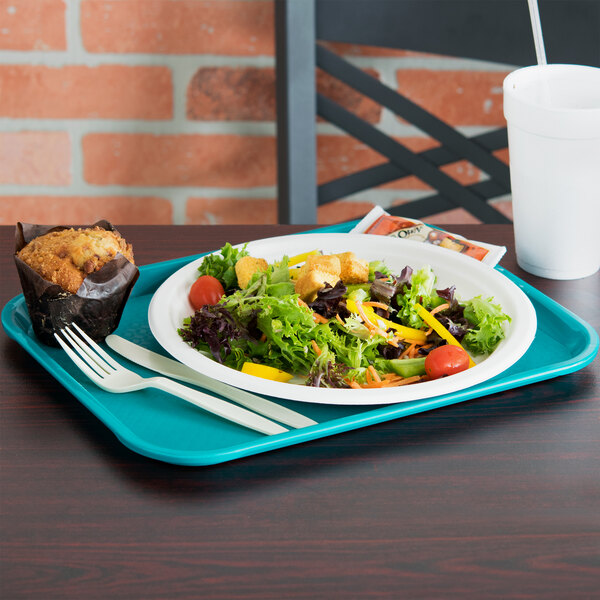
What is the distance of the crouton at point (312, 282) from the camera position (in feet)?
3.05

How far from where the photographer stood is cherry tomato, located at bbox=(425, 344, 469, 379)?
806 mm

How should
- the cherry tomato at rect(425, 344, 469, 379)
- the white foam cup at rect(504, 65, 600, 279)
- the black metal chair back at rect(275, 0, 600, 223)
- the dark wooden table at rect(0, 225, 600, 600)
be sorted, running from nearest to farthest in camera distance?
the dark wooden table at rect(0, 225, 600, 600) → the cherry tomato at rect(425, 344, 469, 379) → the white foam cup at rect(504, 65, 600, 279) → the black metal chair back at rect(275, 0, 600, 223)

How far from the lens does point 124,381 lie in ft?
2.60

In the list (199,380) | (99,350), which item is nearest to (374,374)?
(199,380)

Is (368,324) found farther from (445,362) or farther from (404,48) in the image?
(404,48)

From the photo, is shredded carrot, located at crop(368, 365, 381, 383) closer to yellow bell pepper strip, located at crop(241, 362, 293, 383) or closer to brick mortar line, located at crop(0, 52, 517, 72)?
yellow bell pepper strip, located at crop(241, 362, 293, 383)

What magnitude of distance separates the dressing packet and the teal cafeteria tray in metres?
0.15

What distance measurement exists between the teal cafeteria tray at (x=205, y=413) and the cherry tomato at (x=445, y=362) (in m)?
0.03

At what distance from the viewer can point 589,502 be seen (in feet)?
2.19

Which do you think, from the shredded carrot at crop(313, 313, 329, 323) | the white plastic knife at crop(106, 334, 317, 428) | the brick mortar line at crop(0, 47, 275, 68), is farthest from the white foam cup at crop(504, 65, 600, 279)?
the brick mortar line at crop(0, 47, 275, 68)

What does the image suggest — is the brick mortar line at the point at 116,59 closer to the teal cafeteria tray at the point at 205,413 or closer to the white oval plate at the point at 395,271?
the white oval plate at the point at 395,271

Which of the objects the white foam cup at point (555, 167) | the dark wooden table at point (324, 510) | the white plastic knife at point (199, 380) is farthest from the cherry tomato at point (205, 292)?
the white foam cup at point (555, 167)

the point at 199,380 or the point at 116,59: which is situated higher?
the point at 116,59

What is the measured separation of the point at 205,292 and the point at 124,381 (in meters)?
0.20
